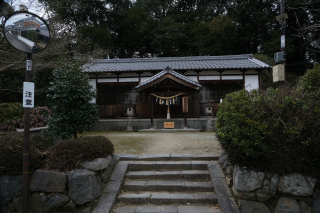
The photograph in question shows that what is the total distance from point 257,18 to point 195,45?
8.47m

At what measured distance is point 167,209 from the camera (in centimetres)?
357

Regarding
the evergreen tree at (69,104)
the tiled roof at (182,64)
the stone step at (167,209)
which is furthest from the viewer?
the tiled roof at (182,64)

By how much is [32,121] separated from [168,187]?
4674 mm

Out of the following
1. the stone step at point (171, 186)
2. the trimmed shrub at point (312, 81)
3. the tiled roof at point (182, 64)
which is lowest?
the stone step at point (171, 186)

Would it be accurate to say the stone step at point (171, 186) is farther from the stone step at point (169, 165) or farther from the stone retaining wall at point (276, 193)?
the stone retaining wall at point (276, 193)

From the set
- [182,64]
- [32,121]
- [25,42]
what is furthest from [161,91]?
[25,42]

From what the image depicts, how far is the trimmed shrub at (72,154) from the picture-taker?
3.66 m

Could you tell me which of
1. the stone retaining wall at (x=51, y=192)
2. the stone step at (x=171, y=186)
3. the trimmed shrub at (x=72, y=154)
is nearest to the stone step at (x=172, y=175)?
the stone step at (x=171, y=186)

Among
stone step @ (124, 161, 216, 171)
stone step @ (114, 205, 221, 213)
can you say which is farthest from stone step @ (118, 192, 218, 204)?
stone step @ (124, 161, 216, 171)

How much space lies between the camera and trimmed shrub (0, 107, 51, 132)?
535cm

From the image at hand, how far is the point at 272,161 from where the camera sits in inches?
136

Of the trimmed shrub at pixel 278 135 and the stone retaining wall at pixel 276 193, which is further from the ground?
the trimmed shrub at pixel 278 135

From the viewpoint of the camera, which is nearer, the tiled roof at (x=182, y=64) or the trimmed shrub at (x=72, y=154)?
the trimmed shrub at (x=72, y=154)

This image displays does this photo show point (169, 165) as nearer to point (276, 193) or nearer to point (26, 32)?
point (276, 193)
